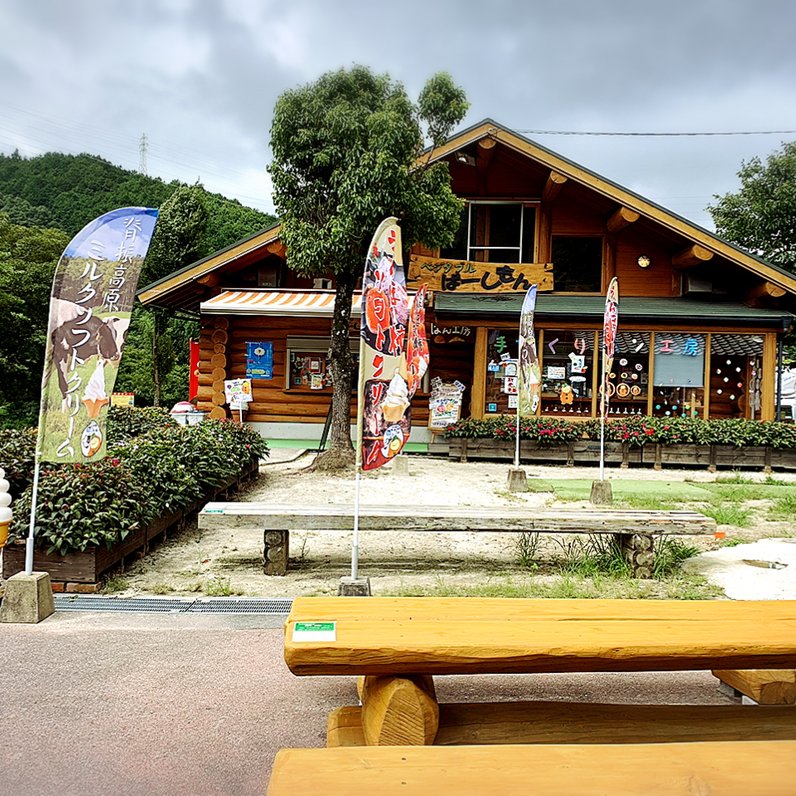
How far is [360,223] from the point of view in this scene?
11031 millimetres

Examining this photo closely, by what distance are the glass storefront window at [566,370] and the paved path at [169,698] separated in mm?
11978

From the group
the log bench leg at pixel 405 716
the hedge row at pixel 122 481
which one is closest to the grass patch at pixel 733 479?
the hedge row at pixel 122 481

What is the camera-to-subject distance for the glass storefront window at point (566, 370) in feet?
50.2

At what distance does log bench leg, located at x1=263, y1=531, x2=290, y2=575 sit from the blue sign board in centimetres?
1061

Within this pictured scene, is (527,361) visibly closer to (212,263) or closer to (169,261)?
(212,263)

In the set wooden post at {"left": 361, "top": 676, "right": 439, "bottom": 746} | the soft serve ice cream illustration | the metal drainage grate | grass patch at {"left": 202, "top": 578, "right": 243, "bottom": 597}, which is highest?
the soft serve ice cream illustration

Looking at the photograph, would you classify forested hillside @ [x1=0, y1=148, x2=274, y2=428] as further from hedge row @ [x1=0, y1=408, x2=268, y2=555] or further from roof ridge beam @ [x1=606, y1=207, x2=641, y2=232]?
roof ridge beam @ [x1=606, y1=207, x2=641, y2=232]

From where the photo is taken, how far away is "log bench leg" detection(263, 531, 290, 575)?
571 cm

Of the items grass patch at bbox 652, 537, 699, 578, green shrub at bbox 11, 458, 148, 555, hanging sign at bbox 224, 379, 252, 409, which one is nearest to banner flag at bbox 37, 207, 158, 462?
green shrub at bbox 11, 458, 148, 555

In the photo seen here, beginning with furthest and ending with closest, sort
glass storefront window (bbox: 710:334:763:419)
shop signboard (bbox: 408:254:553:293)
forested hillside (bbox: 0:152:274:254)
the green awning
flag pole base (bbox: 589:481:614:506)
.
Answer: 1. forested hillside (bbox: 0:152:274:254)
2. shop signboard (bbox: 408:254:553:293)
3. glass storefront window (bbox: 710:334:763:419)
4. the green awning
5. flag pole base (bbox: 589:481:614:506)

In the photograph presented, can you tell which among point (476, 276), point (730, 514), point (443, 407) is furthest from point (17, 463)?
point (476, 276)

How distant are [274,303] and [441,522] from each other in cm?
998

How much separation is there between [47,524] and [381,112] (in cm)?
833

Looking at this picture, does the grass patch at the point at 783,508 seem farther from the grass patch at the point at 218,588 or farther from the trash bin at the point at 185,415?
the trash bin at the point at 185,415
